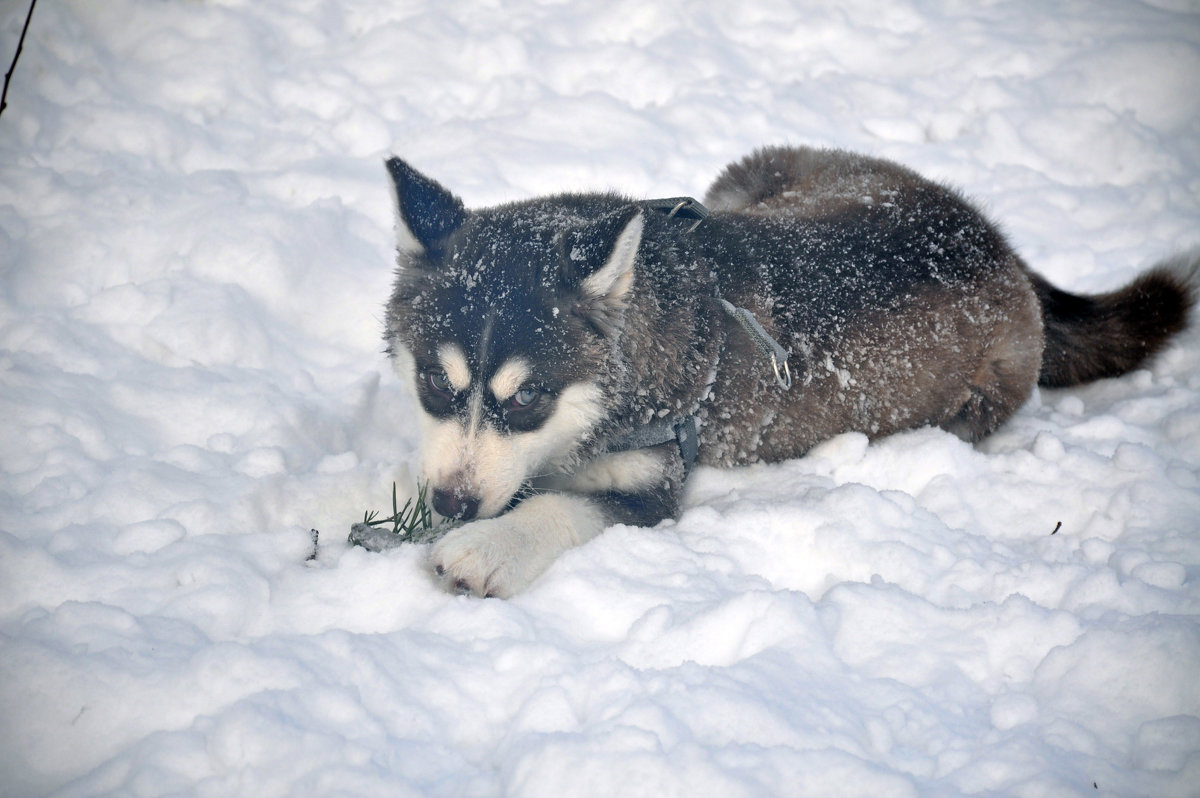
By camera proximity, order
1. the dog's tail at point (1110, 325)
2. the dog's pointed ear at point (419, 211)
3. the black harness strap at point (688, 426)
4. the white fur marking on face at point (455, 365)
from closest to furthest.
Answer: the white fur marking on face at point (455, 365) < the dog's pointed ear at point (419, 211) < the black harness strap at point (688, 426) < the dog's tail at point (1110, 325)

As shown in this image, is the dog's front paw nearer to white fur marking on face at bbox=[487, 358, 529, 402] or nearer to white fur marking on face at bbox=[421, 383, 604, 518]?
white fur marking on face at bbox=[421, 383, 604, 518]

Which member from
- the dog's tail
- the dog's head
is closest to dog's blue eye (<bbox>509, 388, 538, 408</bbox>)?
the dog's head

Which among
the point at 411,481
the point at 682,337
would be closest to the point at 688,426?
the point at 682,337

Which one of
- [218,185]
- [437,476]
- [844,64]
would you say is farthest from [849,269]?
[844,64]

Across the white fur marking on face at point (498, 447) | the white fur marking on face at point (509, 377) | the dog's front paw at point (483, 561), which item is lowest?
the dog's front paw at point (483, 561)

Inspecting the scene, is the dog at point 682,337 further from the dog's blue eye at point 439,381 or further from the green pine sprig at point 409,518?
the green pine sprig at point 409,518

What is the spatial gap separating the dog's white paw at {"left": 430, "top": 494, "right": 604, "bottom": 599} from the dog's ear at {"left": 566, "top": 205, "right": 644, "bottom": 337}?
689 millimetres

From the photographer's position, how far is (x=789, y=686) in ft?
7.25

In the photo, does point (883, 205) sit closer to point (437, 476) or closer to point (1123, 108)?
point (437, 476)

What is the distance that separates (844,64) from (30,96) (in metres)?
5.87

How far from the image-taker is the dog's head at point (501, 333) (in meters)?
2.86

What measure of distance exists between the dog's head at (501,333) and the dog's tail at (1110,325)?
245 cm

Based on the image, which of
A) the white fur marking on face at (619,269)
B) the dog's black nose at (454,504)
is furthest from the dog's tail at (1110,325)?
the dog's black nose at (454,504)

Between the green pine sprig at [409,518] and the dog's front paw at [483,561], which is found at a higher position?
the dog's front paw at [483,561]
